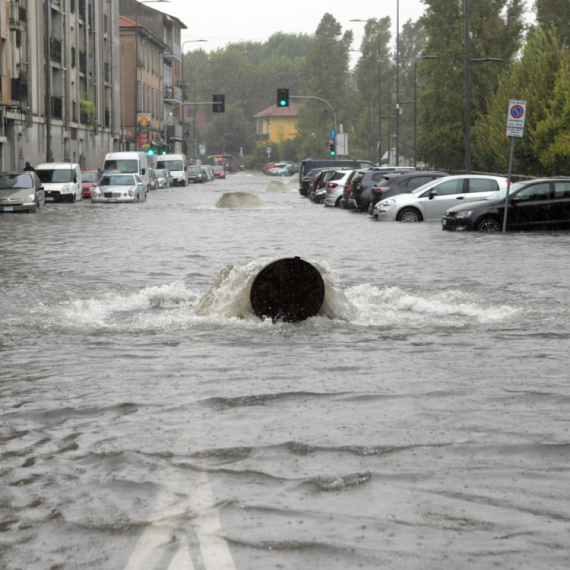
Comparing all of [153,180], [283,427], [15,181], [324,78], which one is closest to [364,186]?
[15,181]

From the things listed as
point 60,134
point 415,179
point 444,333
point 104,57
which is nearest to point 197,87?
point 104,57

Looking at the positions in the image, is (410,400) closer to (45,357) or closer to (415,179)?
(45,357)

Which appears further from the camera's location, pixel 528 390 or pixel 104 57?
pixel 104 57

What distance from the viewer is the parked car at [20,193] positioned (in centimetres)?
3944

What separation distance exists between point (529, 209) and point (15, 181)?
62.8 feet

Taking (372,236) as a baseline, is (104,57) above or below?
above

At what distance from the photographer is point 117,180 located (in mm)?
52250

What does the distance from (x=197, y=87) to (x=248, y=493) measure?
19000cm

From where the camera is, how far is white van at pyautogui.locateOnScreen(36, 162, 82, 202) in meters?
50.2

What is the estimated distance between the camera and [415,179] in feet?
120

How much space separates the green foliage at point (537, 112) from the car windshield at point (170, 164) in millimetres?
41835

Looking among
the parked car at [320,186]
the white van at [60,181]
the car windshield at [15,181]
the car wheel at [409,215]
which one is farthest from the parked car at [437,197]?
the white van at [60,181]

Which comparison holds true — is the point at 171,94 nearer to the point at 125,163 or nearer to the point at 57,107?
the point at 57,107

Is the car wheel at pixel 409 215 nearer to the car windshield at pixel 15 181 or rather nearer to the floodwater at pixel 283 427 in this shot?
the car windshield at pixel 15 181
